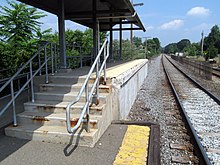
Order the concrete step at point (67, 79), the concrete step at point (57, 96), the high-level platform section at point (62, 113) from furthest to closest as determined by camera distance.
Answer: the concrete step at point (67, 79) < the concrete step at point (57, 96) < the high-level platform section at point (62, 113)

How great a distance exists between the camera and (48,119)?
168 inches

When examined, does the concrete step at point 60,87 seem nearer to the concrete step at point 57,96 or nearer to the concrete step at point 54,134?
the concrete step at point 57,96

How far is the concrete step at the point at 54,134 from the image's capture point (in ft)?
12.4

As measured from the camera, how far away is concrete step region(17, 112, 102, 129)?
4.09 meters

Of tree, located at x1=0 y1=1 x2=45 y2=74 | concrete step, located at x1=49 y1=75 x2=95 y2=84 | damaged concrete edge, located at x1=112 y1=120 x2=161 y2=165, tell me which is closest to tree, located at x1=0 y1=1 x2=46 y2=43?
tree, located at x1=0 y1=1 x2=45 y2=74

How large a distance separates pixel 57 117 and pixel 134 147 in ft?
5.03

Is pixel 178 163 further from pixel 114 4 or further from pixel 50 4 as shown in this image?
pixel 114 4

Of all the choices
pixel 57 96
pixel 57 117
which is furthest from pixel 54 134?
pixel 57 96

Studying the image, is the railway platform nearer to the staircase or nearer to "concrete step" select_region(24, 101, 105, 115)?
the staircase

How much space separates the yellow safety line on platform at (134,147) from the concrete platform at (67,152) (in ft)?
0.10

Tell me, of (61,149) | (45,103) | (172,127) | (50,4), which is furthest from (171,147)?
(50,4)

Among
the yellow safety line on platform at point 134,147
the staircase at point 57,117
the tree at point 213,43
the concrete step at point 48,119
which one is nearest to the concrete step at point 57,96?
the staircase at point 57,117

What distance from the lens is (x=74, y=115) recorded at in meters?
4.46

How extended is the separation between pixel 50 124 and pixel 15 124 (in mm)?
684
